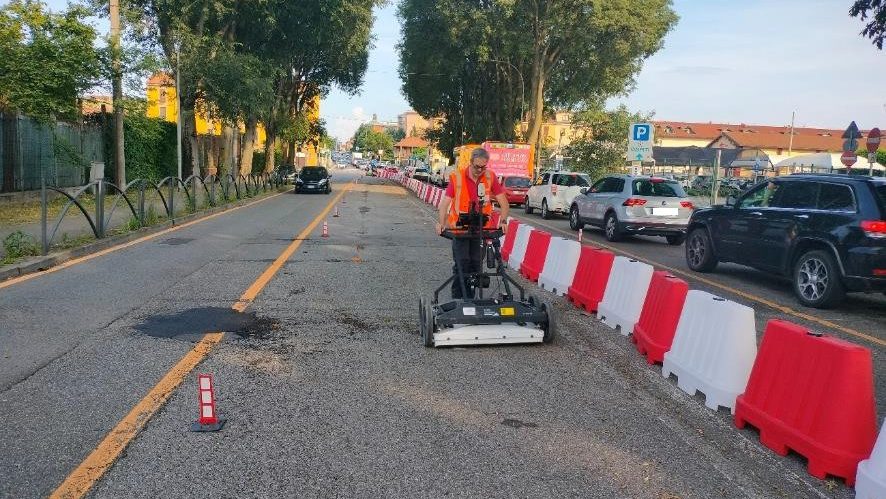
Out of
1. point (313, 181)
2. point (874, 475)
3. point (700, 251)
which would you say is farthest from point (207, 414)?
point (313, 181)

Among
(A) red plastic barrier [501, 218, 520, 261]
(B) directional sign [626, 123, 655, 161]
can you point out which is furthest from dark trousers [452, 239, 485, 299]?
(B) directional sign [626, 123, 655, 161]

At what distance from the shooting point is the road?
353 centimetres

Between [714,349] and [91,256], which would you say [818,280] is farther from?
[91,256]

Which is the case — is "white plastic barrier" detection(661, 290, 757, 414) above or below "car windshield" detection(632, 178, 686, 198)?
below

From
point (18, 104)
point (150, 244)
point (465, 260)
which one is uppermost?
point (18, 104)

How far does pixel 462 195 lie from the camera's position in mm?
6281

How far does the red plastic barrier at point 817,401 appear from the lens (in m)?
3.67

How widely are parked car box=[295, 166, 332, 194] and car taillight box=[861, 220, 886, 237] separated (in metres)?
30.1

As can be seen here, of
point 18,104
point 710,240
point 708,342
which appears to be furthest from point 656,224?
point 18,104

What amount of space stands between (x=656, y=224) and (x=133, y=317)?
11652 millimetres

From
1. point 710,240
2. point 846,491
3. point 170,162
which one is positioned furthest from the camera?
point 170,162

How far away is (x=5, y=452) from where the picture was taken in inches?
147

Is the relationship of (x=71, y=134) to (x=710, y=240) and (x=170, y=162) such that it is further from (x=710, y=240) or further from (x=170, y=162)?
(x=710, y=240)

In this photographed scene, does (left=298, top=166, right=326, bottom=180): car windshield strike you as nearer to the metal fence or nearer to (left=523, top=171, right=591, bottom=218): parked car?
the metal fence
